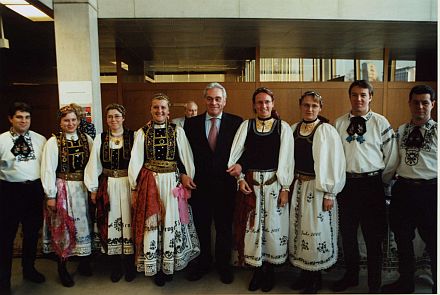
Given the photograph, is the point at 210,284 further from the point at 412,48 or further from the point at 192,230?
the point at 412,48

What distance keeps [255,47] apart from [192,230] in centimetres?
385

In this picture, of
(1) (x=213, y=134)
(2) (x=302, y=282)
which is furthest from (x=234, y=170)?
(2) (x=302, y=282)

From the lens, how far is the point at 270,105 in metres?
2.24

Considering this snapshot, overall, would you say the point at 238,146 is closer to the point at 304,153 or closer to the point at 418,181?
the point at 304,153

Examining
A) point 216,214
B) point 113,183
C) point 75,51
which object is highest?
point 75,51

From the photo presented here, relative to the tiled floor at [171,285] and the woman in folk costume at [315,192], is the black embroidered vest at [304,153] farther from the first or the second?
the tiled floor at [171,285]

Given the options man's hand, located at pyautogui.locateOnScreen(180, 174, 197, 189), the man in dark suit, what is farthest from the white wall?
man's hand, located at pyautogui.locateOnScreen(180, 174, 197, 189)

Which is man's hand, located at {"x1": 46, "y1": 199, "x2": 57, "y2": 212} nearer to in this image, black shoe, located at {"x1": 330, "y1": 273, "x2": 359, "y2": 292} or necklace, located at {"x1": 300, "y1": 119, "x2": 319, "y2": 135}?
necklace, located at {"x1": 300, "y1": 119, "x2": 319, "y2": 135}

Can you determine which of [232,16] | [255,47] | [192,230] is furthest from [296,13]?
[192,230]

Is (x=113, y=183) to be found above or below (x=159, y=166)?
below

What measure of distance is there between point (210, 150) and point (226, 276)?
2.93 ft

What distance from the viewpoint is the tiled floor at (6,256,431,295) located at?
2.35 meters

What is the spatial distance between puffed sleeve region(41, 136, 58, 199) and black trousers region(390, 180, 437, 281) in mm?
2208

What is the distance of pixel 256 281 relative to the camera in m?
2.35
